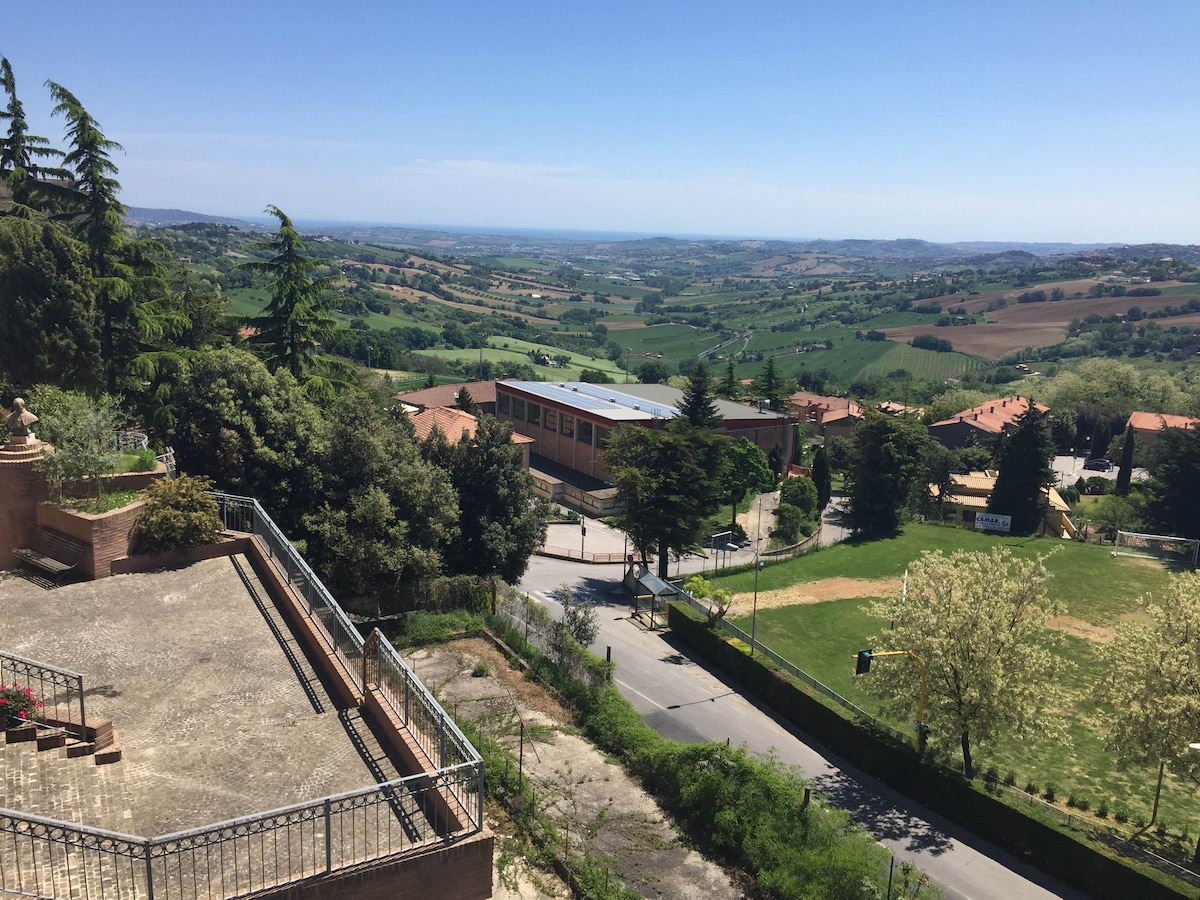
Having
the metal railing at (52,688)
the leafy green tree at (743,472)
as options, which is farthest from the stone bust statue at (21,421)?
the leafy green tree at (743,472)

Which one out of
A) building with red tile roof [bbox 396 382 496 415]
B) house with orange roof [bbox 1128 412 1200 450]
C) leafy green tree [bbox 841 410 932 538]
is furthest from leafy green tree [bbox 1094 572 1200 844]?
house with orange roof [bbox 1128 412 1200 450]

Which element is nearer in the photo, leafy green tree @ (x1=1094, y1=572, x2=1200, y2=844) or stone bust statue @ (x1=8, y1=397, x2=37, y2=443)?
stone bust statue @ (x1=8, y1=397, x2=37, y2=443)

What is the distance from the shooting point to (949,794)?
23766mm

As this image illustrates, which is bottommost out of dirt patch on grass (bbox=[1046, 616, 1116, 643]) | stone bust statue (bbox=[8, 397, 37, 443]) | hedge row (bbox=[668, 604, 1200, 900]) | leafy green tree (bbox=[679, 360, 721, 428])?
dirt patch on grass (bbox=[1046, 616, 1116, 643])

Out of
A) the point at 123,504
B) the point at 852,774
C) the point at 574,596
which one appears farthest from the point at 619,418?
the point at 123,504

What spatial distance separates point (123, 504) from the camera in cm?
1930

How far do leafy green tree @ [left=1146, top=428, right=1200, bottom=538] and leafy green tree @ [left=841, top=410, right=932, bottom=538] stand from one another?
1557 centimetres

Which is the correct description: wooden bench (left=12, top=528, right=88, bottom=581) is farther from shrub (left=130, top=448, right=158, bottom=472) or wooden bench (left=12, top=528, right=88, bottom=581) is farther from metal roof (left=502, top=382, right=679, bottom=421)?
metal roof (left=502, top=382, right=679, bottom=421)

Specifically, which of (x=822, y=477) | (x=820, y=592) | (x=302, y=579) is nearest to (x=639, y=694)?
(x=302, y=579)

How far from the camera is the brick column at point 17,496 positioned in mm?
18812

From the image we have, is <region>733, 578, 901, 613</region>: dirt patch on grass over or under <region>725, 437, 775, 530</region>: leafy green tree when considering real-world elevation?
under

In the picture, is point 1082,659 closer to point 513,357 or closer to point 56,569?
point 56,569

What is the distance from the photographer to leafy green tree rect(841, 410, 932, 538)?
175 ft

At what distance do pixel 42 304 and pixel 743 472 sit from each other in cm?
4259
